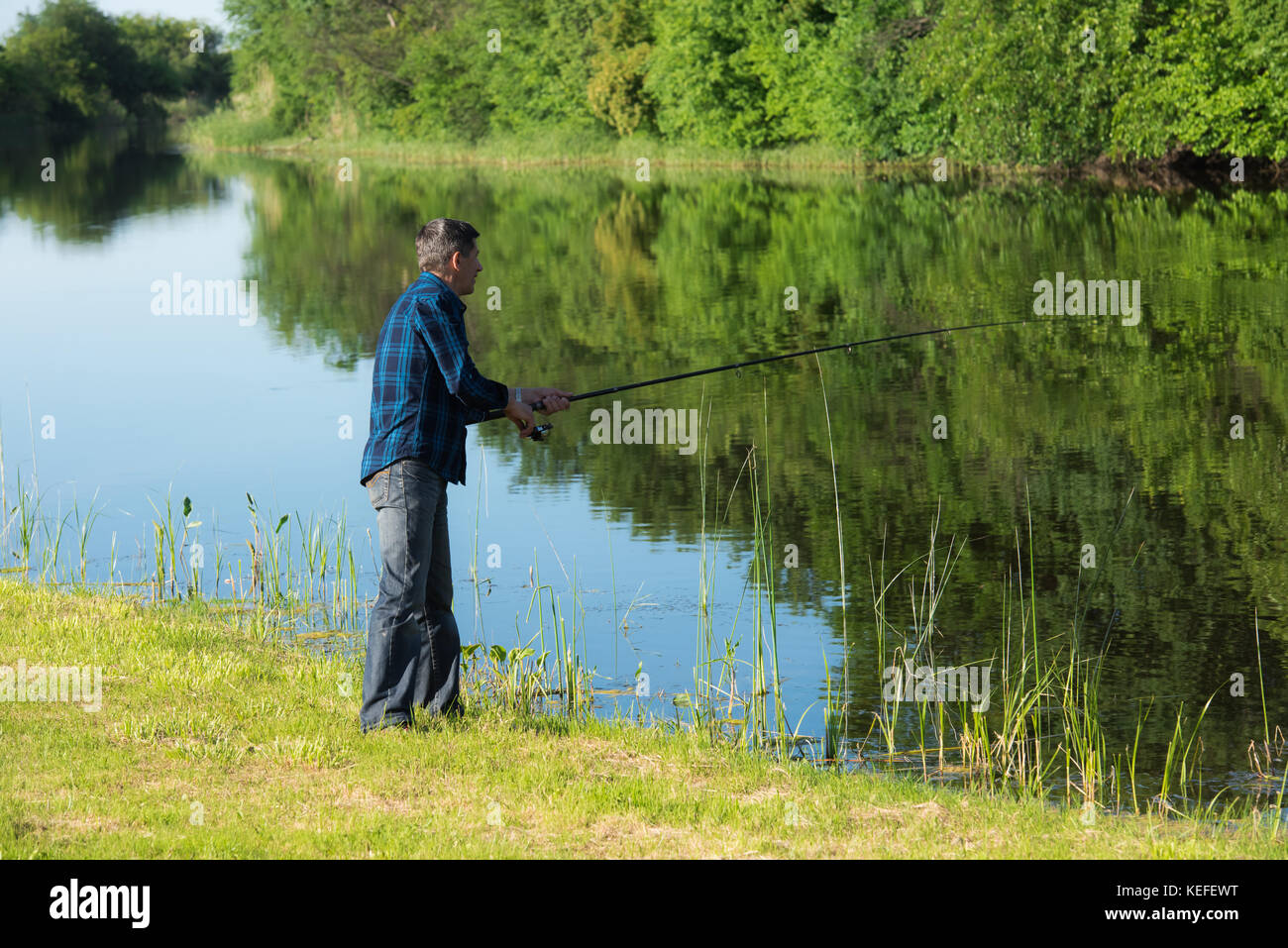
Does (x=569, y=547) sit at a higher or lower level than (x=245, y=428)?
lower

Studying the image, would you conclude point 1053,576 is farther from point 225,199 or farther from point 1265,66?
point 225,199

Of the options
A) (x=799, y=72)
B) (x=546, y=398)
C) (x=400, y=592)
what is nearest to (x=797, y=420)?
(x=546, y=398)

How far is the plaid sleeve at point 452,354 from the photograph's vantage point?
19.2 feet

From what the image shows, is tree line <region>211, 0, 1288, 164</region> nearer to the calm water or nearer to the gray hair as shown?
the calm water

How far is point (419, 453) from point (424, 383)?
0.29 metres

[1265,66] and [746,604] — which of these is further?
[1265,66]

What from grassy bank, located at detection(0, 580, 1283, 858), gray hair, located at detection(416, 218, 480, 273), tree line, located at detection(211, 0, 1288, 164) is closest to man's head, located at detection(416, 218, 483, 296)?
gray hair, located at detection(416, 218, 480, 273)

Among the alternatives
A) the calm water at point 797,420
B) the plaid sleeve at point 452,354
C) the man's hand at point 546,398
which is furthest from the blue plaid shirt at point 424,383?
the calm water at point 797,420

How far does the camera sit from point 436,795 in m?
5.47

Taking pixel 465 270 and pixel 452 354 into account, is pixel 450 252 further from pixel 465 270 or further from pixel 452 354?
pixel 452 354

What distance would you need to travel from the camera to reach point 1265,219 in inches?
1110

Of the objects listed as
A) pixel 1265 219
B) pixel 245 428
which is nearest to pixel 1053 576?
pixel 245 428
